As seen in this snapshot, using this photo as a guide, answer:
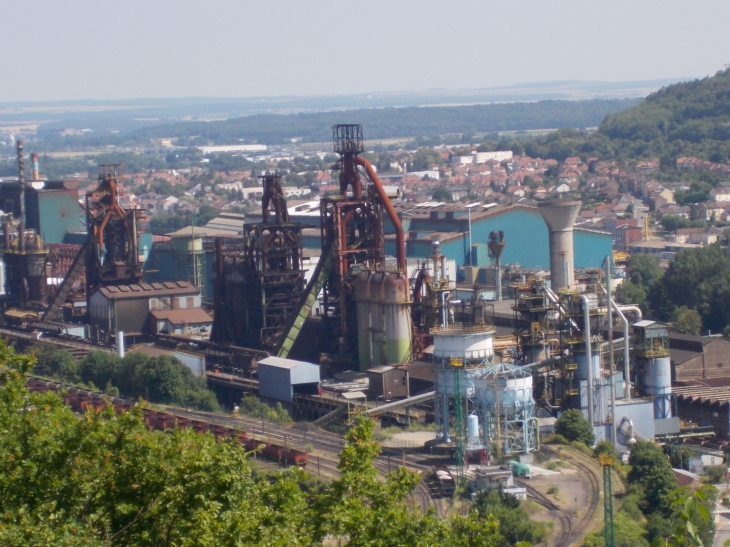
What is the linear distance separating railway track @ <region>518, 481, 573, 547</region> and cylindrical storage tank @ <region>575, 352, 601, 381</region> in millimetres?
5596

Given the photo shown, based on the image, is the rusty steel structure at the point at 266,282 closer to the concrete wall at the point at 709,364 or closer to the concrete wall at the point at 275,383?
the concrete wall at the point at 275,383

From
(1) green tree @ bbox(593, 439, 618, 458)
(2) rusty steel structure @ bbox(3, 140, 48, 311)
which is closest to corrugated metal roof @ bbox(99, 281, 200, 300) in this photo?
(2) rusty steel structure @ bbox(3, 140, 48, 311)

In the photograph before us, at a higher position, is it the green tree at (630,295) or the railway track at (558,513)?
the green tree at (630,295)

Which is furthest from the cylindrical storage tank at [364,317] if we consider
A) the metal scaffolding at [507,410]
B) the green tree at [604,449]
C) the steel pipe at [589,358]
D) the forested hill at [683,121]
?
the forested hill at [683,121]

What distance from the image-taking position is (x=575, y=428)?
31188 mm

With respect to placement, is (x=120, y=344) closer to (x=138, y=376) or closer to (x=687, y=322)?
(x=138, y=376)

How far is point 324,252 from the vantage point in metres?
42.1

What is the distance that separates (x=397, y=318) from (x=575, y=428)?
8.97 metres

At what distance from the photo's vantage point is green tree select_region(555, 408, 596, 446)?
102ft

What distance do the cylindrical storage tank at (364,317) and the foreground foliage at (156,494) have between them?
25.6 metres

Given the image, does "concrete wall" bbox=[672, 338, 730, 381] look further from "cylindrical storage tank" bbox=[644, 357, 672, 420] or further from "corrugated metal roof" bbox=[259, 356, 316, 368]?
"corrugated metal roof" bbox=[259, 356, 316, 368]

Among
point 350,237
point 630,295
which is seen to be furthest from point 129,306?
point 630,295

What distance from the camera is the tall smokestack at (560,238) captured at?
4356 cm

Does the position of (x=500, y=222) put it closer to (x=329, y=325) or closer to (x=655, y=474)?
(x=329, y=325)
